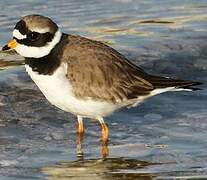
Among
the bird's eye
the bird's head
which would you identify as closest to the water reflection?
the bird's head

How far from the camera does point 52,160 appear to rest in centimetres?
945

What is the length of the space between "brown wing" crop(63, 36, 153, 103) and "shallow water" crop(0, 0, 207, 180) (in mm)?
571

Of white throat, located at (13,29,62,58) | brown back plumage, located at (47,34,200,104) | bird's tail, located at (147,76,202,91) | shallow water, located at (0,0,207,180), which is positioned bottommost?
shallow water, located at (0,0,207,180)

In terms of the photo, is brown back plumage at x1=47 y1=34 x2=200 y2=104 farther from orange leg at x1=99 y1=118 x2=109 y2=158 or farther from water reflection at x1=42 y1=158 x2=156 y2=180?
water reflection at x1=42 y1=158 x2=156 y2=180

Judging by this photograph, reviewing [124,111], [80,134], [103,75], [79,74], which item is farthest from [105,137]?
[124,111]

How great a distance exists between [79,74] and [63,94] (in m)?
0.32

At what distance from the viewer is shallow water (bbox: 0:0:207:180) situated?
9.30 meters

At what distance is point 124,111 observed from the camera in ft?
37.8

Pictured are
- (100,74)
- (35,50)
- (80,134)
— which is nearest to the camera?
(35,50)

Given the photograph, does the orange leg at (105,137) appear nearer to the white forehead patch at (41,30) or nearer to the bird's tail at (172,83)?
the bird's tail at (172,83)

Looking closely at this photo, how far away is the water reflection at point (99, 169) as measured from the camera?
8977 millimetres

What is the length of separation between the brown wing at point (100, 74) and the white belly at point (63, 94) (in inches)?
2.9

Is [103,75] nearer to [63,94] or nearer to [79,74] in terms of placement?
[79,74]

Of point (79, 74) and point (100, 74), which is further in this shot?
point (100, 74)
